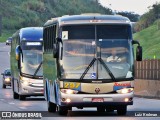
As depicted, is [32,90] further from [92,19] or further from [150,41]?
[150,41]

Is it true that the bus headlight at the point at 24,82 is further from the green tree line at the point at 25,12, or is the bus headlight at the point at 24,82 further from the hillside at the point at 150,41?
the green tree line at the point at 25,12

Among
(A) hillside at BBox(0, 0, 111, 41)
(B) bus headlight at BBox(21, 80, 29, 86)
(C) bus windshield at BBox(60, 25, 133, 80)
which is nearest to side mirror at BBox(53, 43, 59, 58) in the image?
(C) bus windshield at BBox(60, 25, 133, 80)

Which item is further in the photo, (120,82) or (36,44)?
(36,44)

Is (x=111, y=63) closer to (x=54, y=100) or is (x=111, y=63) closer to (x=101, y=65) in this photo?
(x=101, y=65)

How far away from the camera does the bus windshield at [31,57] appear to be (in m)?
40.7

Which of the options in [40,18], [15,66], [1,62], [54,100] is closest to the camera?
[54,100]

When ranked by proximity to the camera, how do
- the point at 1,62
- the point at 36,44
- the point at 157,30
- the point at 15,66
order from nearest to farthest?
the point at 36,44, the point at 15,66, the point at 157,30, the point at 1,62

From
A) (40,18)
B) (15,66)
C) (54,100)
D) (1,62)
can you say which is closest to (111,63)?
(54,100)

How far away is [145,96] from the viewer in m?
42.8

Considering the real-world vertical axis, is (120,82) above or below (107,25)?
below

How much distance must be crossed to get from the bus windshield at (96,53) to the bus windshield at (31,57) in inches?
551

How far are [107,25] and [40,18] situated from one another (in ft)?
511

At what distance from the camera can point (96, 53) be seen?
25984 mm

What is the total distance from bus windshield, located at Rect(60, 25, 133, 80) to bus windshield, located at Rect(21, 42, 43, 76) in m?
14.0
